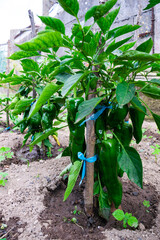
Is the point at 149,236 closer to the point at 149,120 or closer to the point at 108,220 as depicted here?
the point at 108,220

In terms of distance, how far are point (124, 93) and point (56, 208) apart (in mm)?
730

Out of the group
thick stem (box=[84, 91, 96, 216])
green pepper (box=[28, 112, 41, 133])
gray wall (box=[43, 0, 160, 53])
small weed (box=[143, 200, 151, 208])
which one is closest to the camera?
thick stem (box=[84, 91, 96, 216])

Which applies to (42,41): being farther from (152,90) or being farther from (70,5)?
(152,90)

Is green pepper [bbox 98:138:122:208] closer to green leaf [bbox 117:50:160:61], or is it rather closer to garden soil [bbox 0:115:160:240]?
garden soil [bbox 0:115:160:240]

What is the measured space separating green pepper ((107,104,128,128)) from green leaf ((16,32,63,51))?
1.07ft

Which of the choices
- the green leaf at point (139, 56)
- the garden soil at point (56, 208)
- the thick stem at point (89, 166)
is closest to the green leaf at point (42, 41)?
the green leaf at point (139, 56)

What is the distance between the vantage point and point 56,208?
3.16 feet

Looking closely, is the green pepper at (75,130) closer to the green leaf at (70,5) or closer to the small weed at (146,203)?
the green leaf at (70,5)

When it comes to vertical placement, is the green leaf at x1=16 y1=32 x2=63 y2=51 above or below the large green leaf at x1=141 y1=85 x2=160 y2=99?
above

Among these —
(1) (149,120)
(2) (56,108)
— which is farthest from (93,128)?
(1) (149,120)

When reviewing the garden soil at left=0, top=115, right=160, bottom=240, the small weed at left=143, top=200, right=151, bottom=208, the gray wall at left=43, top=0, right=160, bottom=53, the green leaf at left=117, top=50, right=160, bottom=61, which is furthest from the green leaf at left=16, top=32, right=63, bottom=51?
the gray wall at left=43, top=0, right=160, bottom=53

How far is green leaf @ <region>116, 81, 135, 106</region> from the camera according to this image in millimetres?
506

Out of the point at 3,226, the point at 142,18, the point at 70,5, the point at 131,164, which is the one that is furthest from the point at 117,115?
the point at 142,18

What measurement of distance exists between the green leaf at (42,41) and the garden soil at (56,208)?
29.1 inches
